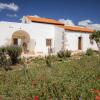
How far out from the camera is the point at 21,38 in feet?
79.6

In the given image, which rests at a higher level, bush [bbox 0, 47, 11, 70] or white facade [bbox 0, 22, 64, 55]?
white facade [bbox 0, 22, 64, 55]

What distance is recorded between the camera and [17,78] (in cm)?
909

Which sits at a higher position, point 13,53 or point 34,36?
point 34,36

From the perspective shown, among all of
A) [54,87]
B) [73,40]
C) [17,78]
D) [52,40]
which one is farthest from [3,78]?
[73,40]

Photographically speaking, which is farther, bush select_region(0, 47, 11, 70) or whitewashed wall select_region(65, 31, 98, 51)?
whitewashed wall select_region(65, 31, 98, 51)

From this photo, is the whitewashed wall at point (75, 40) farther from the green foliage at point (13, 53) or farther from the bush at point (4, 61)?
the bush at point (4, 61)

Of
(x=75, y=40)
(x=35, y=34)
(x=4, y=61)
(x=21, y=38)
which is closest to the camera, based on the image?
(x=4, y=61)

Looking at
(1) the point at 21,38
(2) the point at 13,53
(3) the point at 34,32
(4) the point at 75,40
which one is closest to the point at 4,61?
(2) the point at 13,53

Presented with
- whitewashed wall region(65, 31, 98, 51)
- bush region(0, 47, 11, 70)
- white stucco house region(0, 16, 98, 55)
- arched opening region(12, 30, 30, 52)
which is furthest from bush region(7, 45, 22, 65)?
whitewashed wall region(65, 31, 98, 51)

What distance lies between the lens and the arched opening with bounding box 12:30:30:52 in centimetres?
2358

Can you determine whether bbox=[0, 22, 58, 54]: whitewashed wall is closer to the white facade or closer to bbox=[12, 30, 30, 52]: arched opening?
the white facade

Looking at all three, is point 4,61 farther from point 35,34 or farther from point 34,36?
point 35,34

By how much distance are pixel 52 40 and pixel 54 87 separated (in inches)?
742

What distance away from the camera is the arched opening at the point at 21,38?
77.4 feet
